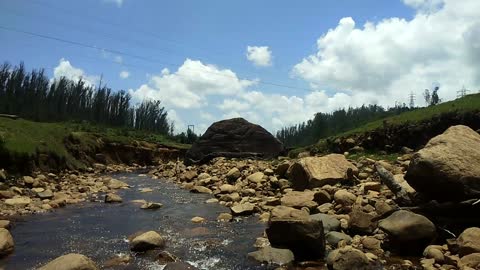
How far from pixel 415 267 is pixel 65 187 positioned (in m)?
20.8

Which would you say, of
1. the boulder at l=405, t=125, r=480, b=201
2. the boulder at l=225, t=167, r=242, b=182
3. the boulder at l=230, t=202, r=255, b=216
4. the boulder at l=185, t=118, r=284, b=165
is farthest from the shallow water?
the boulder at l=185, t=118, r=284, b=165

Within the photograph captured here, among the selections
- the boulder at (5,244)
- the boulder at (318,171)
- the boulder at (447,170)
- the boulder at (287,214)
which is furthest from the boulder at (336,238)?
the boulder at (5,244)

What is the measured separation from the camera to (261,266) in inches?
391

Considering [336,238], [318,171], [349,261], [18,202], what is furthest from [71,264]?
[318,171]

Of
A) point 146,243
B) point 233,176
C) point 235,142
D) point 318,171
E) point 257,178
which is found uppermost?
point 235,142

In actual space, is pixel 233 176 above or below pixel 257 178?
below

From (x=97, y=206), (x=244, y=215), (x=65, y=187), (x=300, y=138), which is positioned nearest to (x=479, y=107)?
(x=244, y=215)

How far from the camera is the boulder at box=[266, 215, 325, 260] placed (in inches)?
408

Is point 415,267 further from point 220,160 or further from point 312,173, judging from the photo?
point 220,160

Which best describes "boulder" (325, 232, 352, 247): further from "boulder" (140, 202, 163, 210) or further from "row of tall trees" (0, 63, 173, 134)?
"row of tall trees" (0, 63, 173, 134)

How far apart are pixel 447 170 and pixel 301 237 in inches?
169

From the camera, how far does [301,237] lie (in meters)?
10.4

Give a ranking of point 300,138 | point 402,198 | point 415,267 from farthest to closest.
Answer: point 300,138 < point 402,198 < point 415,267

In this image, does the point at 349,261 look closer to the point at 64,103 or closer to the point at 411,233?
the point at 411,233
